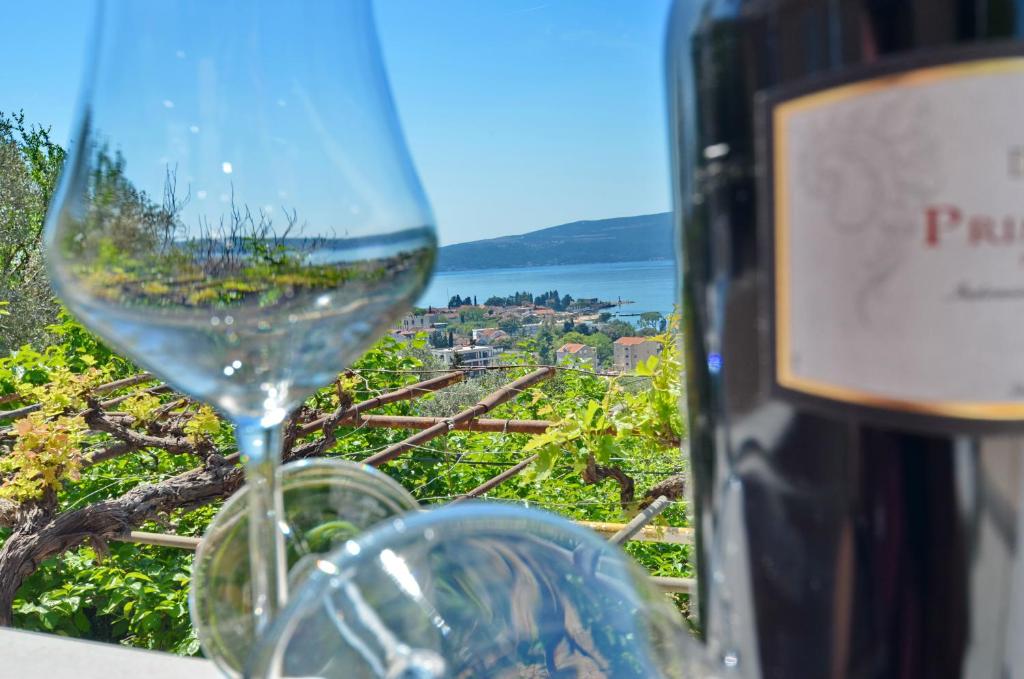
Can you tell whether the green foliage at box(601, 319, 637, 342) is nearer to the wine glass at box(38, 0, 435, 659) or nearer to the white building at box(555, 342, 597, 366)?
the white building at box(555, 342, 597, 366)

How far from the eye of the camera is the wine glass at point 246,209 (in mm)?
258

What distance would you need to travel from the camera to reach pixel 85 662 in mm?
393

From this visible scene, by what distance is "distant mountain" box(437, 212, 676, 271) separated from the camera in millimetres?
1139

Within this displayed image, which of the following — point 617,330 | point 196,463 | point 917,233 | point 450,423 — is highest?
point 917,233

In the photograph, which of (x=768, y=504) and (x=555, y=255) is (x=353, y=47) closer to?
(x=768, y=504)

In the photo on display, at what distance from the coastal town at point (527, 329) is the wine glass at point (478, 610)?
3.42 ft

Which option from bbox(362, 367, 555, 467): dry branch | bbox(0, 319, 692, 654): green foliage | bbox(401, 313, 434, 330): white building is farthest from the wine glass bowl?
bbox(401, 313, 434, 330): white building

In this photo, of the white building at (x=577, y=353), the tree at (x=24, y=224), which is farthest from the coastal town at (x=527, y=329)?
the tree at (x=24, y=224)

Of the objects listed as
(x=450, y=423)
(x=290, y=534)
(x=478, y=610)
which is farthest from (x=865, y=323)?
(x=450, y=423)

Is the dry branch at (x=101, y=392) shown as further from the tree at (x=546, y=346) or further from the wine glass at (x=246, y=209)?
the wine glass at (x=246, y=209)

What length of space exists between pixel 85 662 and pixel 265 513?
0.18m

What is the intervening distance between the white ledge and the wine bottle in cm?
27

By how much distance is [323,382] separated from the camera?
0.91 feet

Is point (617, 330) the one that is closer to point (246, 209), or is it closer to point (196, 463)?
point (196, 463)
